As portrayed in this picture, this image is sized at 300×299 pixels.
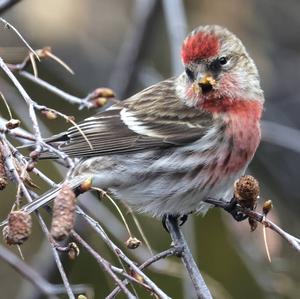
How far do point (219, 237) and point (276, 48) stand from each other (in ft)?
5.55

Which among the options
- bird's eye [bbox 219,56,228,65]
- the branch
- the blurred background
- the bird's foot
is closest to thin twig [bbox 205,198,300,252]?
the branch

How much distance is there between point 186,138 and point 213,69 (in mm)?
337

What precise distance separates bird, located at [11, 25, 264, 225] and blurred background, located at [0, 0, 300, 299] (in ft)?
2.14

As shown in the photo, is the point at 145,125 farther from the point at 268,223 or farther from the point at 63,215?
the point at 63,215

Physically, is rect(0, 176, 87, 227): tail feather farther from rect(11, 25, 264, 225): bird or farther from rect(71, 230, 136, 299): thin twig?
rect(11, 25, 264, 225): bird

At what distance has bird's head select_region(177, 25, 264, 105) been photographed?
3771 millimetres

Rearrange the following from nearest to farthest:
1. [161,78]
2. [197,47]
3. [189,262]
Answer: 1. [189,262]
2. [197,47]
3. [161,78]

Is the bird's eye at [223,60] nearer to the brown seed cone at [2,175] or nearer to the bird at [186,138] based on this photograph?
the bird at [186,138]

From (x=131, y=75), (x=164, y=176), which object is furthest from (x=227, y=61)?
(x=131, y=75)

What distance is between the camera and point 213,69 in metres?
3.87

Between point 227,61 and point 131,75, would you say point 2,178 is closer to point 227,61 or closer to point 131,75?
point 227,61

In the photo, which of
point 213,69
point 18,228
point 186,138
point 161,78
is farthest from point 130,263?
point 161,78

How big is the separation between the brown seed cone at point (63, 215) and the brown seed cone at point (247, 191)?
0.69 meters

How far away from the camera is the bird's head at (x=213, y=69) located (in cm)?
377
